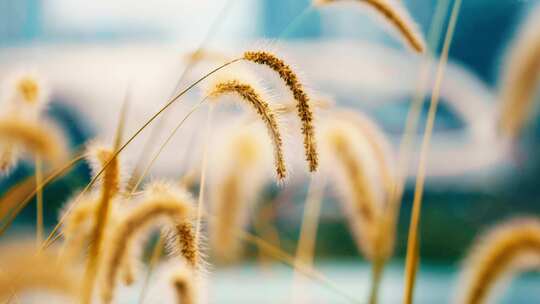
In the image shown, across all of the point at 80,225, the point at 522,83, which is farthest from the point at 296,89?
the point at 522,83

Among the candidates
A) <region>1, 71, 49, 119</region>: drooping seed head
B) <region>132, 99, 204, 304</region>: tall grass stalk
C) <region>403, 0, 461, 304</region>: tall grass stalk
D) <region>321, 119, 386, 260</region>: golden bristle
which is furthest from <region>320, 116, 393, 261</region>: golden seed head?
<region>1, 71, 49, 119</region>: drooping seed head

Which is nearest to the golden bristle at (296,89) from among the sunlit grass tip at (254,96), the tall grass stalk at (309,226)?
the sunlit grass tip at (254,96)

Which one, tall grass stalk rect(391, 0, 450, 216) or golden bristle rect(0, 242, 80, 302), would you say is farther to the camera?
tall grass stalk rect(391, 0, 450, 216)

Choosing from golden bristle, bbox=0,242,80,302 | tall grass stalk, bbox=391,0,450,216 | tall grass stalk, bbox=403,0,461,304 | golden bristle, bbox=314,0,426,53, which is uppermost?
golden bristle, bbox=314,0,426,53

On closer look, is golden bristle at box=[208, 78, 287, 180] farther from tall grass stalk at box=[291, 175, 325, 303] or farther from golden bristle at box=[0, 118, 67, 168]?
tall grass stalk at box=[291, 175, 325, 303]

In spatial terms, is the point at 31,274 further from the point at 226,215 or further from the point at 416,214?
the point at 226,215

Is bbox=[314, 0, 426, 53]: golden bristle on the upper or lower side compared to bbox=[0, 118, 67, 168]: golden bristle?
upper

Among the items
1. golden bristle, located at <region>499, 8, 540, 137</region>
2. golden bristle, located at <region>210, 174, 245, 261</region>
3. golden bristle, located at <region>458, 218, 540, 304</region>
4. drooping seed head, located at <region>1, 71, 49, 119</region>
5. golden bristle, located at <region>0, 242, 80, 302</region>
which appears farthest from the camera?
golden bristle, located at <region>210, 174, 245, 261</region>
